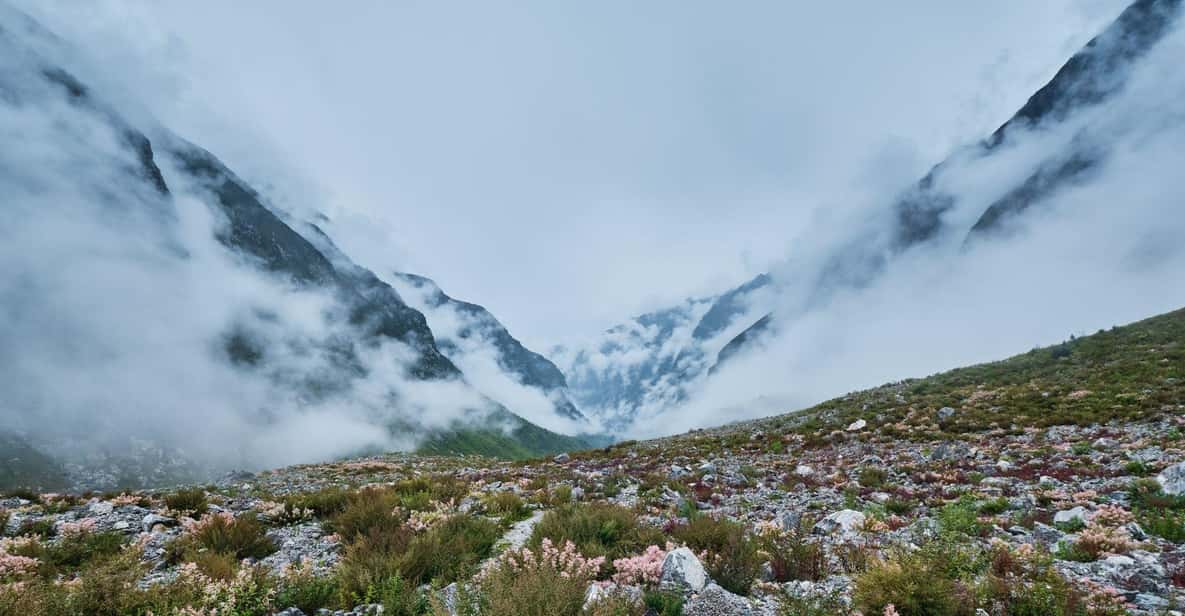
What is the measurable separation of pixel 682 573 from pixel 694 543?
1.81 meters

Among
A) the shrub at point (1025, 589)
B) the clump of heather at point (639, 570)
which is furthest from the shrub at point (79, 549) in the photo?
the shrub at point (1025, 589)

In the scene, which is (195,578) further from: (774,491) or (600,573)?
(774,491)

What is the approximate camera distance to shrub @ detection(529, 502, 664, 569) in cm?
833

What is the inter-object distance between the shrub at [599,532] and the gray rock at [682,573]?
49.6 inches

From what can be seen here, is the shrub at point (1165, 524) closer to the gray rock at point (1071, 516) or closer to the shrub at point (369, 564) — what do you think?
the gray rock at point (1071, 516)

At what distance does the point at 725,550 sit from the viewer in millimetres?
7781

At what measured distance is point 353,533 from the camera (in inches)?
390

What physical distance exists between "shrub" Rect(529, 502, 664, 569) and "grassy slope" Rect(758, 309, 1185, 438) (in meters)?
19.5

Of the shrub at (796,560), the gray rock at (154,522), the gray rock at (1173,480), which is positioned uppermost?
the gray rock at (154,522)

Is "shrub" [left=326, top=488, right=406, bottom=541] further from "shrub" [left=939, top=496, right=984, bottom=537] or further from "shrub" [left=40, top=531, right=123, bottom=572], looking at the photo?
"shrub" [left=939, top=496, right=984, bottom=537]

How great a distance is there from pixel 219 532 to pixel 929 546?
1299 cm

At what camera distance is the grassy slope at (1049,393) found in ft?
67.0

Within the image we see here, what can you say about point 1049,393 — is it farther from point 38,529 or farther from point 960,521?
point 38,529

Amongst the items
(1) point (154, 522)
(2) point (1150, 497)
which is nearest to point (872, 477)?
(2) point (1150, 497)
